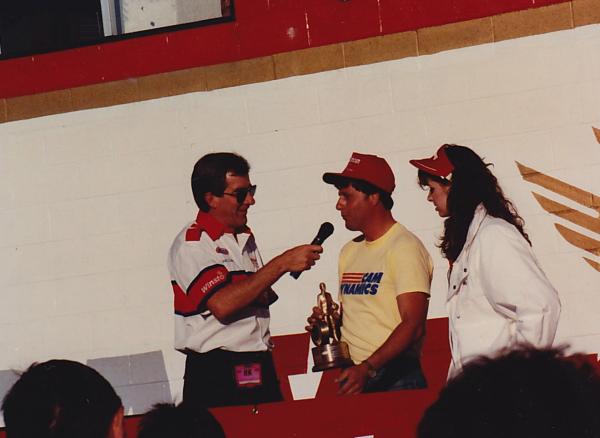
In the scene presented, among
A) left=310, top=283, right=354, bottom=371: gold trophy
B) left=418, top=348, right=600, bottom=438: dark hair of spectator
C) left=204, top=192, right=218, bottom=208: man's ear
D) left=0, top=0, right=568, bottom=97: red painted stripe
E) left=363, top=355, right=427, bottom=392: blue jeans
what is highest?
left=0, top=0, right=568, bottom=97: red painted stripe

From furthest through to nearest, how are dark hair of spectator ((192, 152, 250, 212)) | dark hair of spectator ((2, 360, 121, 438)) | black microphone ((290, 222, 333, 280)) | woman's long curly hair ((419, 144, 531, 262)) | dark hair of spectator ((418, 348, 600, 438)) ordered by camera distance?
dark hair of spectator ((192, 152, 250, 212))
black microphone ((290, 222, 333, 280))
woman's long curly hair ((419, 144, 531, 262))
dark hair of spectator ((2, 360, 121, 438))
dark hair of spectator ((418, 348, 600, 438))

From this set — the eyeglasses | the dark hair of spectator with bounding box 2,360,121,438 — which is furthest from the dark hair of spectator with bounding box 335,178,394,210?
the dark hair of spectator with bounding box 2,360,121,438

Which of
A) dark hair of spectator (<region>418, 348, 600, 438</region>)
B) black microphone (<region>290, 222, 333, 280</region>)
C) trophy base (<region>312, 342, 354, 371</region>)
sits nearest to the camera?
dark hair of spectator (<region>418, 348, 600, 438</region>)

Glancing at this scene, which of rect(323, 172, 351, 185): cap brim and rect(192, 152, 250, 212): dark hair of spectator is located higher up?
rect(192, 152, 250, 212): dark hair of spectator

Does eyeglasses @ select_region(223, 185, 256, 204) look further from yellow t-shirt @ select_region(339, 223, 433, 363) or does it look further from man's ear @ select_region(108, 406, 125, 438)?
man's ear @ select_region(108, 406, 125, 438)

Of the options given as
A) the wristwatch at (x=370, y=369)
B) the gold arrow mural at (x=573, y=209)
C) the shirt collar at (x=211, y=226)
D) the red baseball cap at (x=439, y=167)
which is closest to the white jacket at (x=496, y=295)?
the red baseball cap at (x=439, y=167)

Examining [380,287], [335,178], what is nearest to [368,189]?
[335,178]

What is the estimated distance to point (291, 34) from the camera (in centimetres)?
714

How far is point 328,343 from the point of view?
5098 mm

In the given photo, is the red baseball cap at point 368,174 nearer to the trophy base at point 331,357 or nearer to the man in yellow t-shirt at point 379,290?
the man in yellow t-shirt at point 379,290

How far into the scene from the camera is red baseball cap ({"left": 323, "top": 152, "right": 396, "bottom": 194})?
532 centimetres

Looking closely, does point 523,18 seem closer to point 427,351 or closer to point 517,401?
point 427,351

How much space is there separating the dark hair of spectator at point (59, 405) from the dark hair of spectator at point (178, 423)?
0.10 meters

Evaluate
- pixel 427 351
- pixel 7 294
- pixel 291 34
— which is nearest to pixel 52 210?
pixel 7 294
